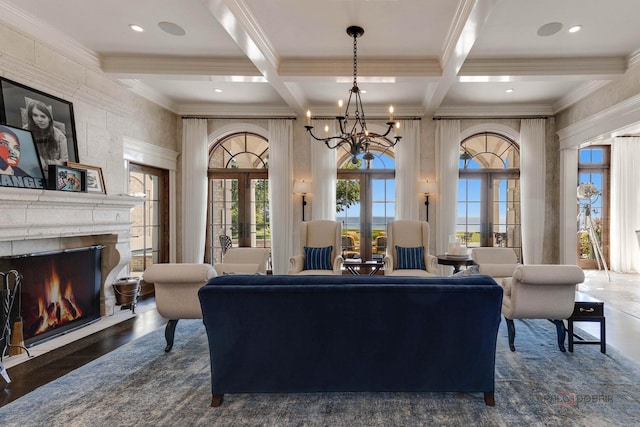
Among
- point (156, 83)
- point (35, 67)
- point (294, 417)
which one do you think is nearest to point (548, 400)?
point (294, 417)

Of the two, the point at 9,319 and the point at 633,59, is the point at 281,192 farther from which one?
the point at 633,59

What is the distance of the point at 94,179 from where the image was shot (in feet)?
13.0

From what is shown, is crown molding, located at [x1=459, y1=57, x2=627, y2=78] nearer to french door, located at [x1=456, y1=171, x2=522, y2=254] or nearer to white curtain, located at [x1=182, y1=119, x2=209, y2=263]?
french door, located at [x1=456, y1=171, x2=522, y2=254]

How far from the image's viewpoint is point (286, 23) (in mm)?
3422

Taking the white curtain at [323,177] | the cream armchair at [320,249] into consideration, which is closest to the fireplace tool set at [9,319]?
the cream armchair at [320,249]

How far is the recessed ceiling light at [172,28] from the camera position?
3.46 metres

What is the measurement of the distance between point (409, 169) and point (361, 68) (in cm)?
233

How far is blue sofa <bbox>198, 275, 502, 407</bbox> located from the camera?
6.60 ft

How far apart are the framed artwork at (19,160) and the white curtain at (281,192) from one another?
3372mm

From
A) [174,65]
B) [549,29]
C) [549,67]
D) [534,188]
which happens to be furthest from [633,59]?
[174,65]

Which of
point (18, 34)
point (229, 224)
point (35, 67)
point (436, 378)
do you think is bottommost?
point (436, 378)

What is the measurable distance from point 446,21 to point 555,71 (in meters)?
1.90

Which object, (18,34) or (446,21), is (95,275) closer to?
(18,34)

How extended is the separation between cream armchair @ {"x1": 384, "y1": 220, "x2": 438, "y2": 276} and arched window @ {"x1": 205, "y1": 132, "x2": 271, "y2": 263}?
8.31 feet
